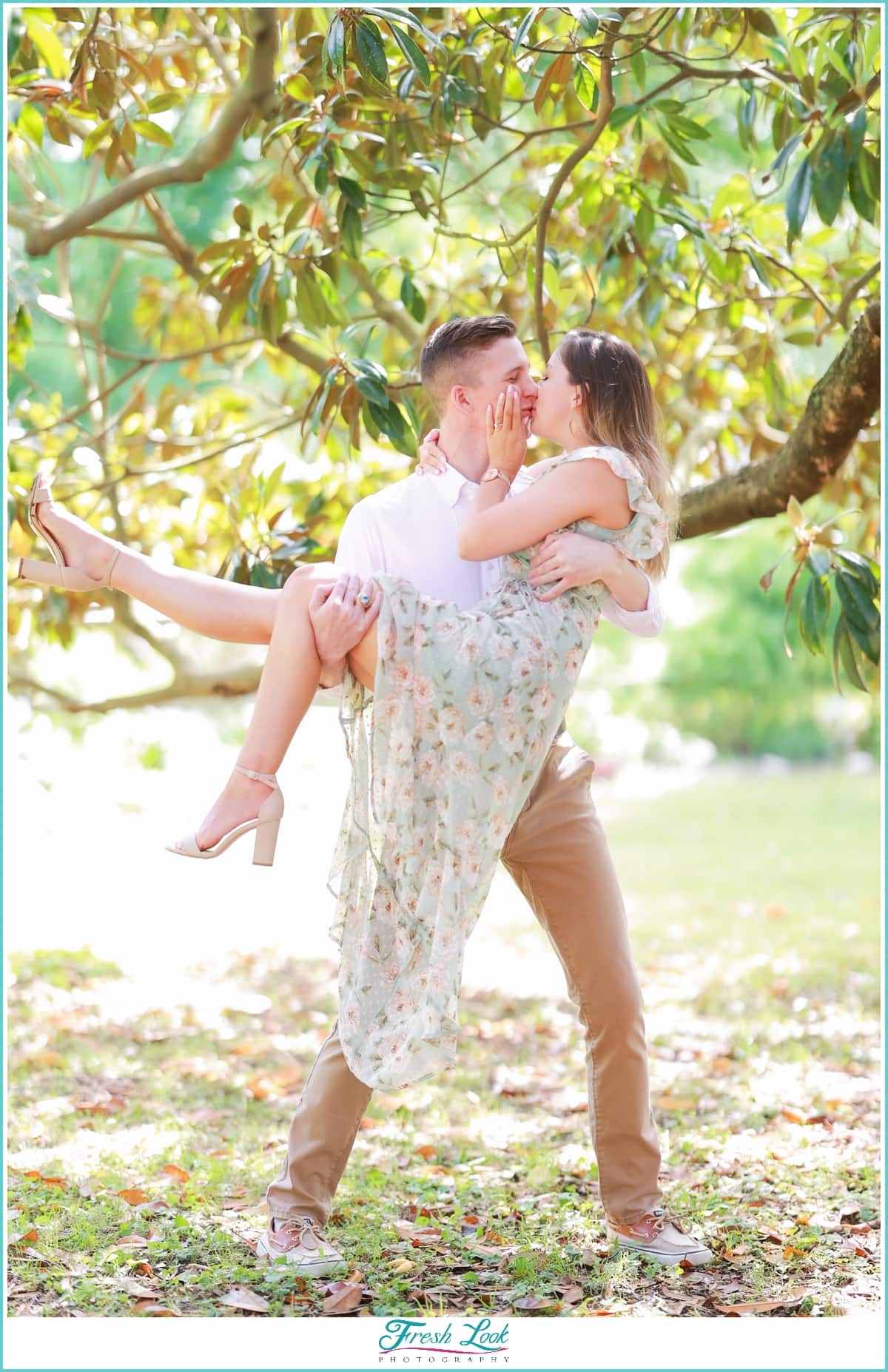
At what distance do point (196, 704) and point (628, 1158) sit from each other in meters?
8.93

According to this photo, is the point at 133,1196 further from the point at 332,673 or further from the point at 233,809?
the point at 332,673

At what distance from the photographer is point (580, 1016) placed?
96.0 inches

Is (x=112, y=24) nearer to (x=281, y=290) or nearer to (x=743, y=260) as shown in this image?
(x=281, y=290)

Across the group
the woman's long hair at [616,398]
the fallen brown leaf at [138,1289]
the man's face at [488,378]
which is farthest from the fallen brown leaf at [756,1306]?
the man's face at [488,378]

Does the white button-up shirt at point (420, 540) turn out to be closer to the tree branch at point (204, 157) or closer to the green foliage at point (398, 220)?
the green foliage at point (398, 220)

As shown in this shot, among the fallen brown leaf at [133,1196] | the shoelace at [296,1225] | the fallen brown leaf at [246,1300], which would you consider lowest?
the fallen brown leaf at [246,1300]

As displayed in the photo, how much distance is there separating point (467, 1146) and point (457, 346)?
1937 millimetres

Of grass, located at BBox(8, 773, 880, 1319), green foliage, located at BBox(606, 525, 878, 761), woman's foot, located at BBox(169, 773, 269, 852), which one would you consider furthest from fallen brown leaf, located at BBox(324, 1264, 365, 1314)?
green foliage, located at BBox(606, 525, 878, 761)

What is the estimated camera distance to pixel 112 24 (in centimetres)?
299

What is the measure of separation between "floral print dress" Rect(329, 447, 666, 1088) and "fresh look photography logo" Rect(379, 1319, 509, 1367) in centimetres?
38

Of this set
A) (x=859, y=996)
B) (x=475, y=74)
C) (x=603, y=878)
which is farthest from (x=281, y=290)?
(x=859, y=996)

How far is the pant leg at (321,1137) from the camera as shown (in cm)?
232

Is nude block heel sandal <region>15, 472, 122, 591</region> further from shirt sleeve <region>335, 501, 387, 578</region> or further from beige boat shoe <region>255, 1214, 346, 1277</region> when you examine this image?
beige boat shoe <region>255, 1214, 346, 1277</region>

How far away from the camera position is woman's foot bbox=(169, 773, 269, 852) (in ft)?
7.18
